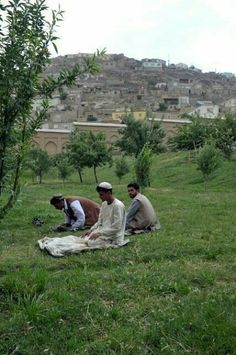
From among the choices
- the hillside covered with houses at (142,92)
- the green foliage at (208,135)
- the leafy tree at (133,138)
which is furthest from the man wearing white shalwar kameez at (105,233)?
the hillside covered with houses at (142,92)

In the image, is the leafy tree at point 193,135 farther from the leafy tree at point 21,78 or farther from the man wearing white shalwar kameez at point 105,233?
the leafy tree at point 21,78

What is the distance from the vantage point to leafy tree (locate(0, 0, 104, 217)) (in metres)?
4.74

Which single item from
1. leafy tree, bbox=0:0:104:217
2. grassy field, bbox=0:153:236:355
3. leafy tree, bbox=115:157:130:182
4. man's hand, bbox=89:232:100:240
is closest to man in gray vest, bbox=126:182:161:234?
grassy field, bbox=0:153:236:355

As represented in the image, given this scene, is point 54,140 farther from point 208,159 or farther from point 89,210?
point 89,210

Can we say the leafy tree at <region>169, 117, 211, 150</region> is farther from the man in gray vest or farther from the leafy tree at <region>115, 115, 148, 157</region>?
the man in gray vest

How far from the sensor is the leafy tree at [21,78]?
15.5 ft

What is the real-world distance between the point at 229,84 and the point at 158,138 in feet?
402

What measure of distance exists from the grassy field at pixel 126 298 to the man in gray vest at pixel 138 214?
2.19 feet

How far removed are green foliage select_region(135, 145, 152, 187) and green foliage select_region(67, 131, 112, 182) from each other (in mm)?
13170

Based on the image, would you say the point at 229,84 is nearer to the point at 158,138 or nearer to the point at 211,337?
the point at 158,138

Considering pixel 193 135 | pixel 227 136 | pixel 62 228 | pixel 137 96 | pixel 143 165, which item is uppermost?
pixel 137 96

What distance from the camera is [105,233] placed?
818cm

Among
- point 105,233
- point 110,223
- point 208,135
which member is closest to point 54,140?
point 208,135

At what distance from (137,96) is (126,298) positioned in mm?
118537
